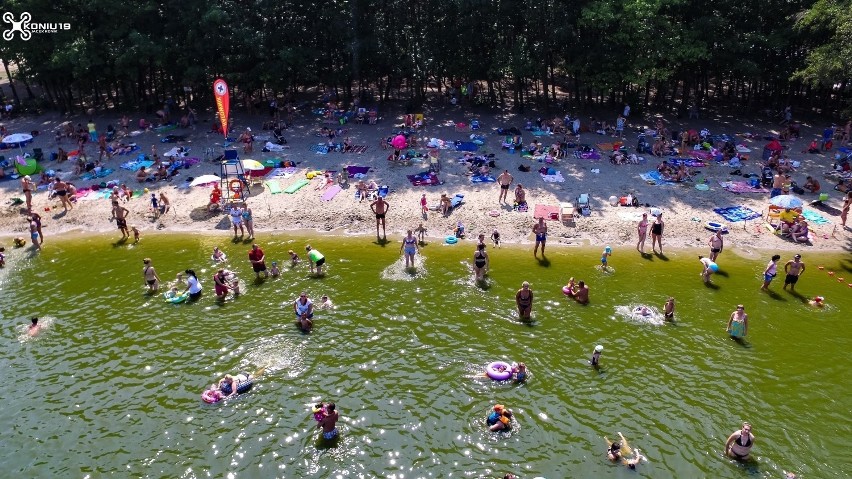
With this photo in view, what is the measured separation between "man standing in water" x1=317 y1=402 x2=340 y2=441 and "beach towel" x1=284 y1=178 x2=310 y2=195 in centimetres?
1707

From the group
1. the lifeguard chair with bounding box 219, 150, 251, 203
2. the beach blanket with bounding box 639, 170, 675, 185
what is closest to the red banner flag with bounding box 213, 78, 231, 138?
the lifeguard chair with bounding box 219, 150, 251, 203

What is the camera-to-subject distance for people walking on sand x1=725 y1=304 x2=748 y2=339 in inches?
693

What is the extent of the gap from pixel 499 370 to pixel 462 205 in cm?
1256

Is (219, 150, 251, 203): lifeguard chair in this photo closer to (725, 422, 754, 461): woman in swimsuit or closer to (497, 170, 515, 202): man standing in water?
(497, 170, 515, 202): man standing in water

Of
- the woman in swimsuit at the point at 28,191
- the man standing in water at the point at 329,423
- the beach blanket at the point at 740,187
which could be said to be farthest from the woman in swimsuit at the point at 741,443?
the woman in swimsuit at the point at 28,191

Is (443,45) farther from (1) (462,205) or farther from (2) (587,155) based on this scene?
(1) (462,205)

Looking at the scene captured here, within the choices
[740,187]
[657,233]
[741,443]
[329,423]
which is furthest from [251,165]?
[740,187]

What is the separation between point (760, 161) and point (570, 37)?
1345 cm

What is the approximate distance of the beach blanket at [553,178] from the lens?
29.6 m

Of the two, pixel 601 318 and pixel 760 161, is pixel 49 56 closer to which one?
pixel 601 318

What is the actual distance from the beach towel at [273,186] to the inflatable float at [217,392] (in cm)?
1507

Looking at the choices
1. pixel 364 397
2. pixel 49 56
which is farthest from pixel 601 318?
pixel 49 56

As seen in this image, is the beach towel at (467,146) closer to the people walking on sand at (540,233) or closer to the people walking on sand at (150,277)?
the people walking on sand at (540,233)

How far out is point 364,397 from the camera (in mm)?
15828
